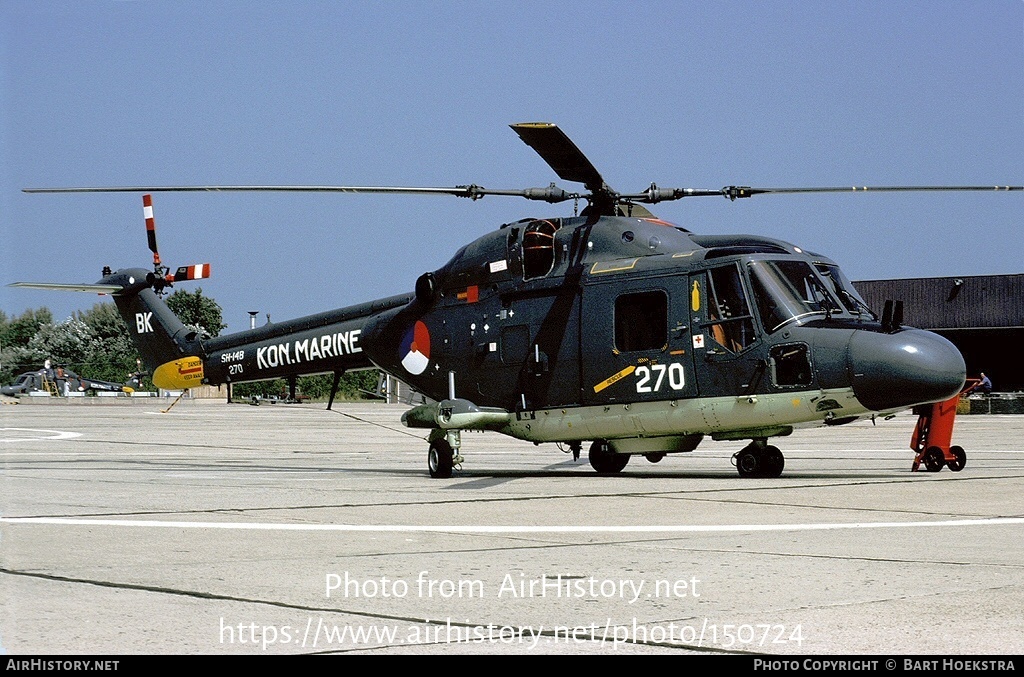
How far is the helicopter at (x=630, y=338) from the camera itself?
14578 millimetres

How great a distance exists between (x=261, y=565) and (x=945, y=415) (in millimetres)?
11942

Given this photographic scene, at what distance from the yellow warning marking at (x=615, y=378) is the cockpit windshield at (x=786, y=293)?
1951 millimetres

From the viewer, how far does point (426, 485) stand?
1568cm

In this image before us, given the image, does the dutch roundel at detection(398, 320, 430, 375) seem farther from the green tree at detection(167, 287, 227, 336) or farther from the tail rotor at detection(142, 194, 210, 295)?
the green tree at detection(167, 287, 227, 336)

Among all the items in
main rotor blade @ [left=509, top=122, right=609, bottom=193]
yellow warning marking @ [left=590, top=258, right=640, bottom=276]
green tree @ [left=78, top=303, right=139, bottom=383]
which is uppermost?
main rotor blade @ [left=509, top=122, right=609, bottom=193]

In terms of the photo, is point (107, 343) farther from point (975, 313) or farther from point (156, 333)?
point (156, 333)

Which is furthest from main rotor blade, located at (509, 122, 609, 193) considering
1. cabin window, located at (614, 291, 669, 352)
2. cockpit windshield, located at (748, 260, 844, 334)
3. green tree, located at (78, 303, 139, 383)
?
green tree, located at (78, 303, 139, 383)

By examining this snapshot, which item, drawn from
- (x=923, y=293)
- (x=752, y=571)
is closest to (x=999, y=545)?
(x=752, y=571)

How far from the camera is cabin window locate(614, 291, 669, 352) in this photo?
52.1 feet

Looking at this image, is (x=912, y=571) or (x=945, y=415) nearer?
(x=912, y=571)

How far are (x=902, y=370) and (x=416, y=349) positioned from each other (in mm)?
7532

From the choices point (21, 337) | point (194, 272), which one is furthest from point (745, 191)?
point (21, 337)

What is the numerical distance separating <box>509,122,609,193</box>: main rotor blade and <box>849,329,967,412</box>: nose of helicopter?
4.08m
